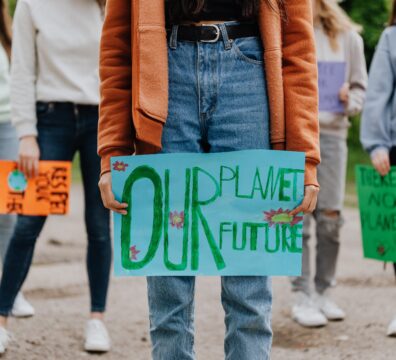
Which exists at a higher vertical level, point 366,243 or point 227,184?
point 227,184

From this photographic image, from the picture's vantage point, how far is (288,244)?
112 inches

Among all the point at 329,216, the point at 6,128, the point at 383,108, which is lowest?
the point at 329,216

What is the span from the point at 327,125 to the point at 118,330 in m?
1.70

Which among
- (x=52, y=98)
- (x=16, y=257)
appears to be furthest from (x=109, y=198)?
(x=16, y=257)

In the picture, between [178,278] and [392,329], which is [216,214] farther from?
[392,329]

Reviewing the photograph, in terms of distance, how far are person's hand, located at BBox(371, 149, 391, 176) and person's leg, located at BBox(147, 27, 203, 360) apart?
2.13 m

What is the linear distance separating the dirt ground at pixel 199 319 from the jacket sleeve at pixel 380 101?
1073 mm

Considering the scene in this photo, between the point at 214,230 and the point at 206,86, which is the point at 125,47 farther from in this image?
the point at 214,230

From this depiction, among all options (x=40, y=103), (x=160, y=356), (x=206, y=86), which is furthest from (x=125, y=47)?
(x=40, y=103)

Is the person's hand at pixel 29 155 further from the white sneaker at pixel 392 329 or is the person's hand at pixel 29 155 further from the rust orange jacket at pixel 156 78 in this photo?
the white sneaker at pixel 392 329

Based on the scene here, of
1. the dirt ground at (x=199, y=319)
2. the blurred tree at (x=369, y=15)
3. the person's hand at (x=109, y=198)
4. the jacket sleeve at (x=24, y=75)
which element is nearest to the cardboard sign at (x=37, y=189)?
the jacket sleeve at (x=24, y=75)

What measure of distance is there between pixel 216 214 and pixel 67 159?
1.72 m

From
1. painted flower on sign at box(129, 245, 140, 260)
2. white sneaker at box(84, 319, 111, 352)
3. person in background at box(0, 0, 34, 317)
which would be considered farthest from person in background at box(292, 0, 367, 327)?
painted flower on sign at box(129, 245, 140, 260)

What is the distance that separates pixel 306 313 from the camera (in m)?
5.12
